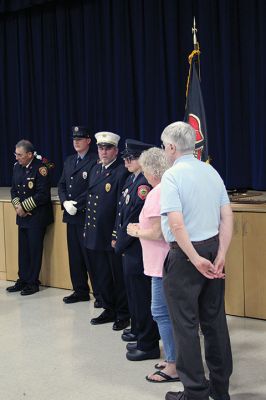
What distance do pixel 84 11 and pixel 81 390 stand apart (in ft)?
15.5

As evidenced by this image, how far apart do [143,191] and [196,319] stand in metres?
0.98

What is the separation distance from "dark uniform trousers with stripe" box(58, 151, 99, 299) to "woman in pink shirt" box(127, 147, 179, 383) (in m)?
1.47

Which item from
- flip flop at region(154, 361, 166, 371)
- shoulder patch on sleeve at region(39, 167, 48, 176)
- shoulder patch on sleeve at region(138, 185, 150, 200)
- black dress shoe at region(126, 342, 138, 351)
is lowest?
flip flop at region(154, 361, 166, 371)

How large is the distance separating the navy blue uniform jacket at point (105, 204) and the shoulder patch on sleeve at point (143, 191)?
0.69 meters

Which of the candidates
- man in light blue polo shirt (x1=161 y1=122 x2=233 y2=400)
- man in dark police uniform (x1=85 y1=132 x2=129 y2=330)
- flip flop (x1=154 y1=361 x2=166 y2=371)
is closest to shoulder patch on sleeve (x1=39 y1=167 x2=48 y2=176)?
man in dark police uniform (x1=85 y1=132 x2=129 y2=330)

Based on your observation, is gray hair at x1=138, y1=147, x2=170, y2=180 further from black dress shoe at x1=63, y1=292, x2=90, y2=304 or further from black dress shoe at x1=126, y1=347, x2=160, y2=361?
black dress shoe at x1=63, y1=292, x2=90, y2=304

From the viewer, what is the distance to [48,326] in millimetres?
4156

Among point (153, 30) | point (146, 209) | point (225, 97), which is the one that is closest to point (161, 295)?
point (146, 209)

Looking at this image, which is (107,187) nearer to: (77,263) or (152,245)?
(77,263)

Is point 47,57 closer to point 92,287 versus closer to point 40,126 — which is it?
point 40,126

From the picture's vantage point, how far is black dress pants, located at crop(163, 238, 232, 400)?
255 cm

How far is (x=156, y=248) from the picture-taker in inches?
119

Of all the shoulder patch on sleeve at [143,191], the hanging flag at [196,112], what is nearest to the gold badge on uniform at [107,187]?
the hanging flag at [196,112]

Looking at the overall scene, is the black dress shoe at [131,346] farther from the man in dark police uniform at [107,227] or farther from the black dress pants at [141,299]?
the man in dark police uniform at [107,227]
